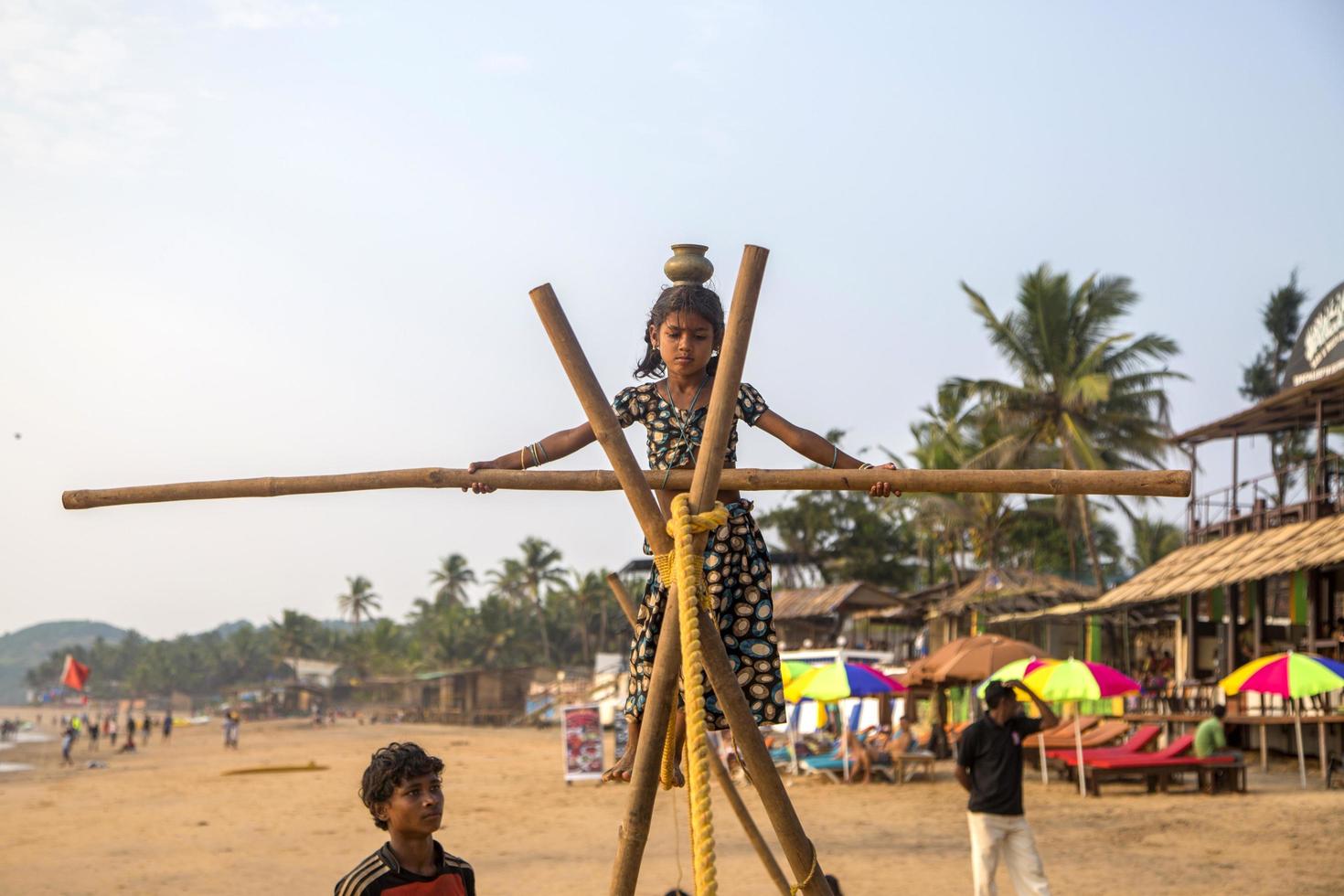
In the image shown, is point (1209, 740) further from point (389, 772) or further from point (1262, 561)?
point (389, 772)

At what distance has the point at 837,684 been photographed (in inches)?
793

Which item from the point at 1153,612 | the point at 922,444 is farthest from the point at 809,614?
the point at 1153,612

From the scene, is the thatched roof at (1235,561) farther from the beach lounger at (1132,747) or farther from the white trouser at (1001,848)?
the white trouser at (1001,848)

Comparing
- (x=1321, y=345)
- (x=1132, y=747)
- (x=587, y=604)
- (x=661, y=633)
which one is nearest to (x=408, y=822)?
(x=661, y=633)

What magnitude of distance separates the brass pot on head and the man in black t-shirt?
5521 mm

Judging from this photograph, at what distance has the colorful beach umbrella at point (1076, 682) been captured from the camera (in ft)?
55.4

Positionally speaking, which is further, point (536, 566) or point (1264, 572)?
point (536, 566)

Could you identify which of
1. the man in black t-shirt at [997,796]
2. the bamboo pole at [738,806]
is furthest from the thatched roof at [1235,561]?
the bamboo pole at [738,806]

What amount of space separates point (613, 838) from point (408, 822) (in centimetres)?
1358

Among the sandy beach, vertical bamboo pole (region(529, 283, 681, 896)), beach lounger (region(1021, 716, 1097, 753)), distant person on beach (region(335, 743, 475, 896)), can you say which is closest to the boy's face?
distant person on beach (region(335, 743, 475, 896))

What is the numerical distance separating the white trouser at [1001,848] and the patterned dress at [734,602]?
17.1 feet

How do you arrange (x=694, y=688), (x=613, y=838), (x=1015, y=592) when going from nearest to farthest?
(x=694, y=688) → (x=613, y=838) → (x=1015, y=592)

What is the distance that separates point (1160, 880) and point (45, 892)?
1133 centimetres

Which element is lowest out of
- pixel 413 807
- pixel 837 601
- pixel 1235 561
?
pixel 413 807
